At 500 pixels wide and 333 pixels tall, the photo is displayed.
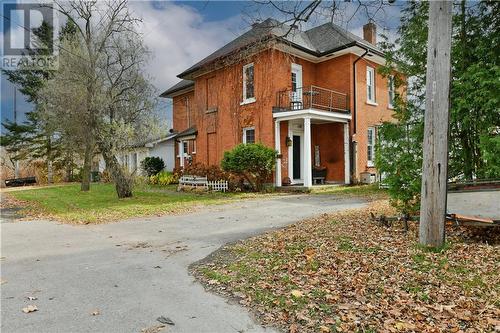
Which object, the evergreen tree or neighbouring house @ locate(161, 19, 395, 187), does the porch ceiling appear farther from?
the evergreen tree

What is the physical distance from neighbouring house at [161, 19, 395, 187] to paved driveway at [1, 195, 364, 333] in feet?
29.9

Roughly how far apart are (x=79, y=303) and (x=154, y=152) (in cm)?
2514

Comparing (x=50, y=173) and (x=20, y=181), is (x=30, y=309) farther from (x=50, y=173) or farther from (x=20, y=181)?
(x=50, y=173)

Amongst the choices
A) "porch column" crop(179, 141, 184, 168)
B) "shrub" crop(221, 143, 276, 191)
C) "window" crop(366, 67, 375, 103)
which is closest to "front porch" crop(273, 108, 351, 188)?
"shrub" crop(221, 143, 276, 191)

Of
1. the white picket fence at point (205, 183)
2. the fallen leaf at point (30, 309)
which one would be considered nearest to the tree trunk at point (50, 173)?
the white picket fence at point (205, 183)

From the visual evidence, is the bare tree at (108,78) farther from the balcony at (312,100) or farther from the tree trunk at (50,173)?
the tree trunk at (50,173)

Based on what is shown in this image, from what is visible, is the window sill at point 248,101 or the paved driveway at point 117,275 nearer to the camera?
the paved driveway at point 117,275

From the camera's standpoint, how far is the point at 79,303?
4.05 metres

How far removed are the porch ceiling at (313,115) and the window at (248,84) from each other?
2.52m

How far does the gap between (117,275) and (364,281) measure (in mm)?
3418

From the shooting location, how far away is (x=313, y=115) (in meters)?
17.3

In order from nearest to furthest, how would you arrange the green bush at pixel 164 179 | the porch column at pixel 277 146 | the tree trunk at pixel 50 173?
the porch column at pixel 277 146, the green bush at pixel 164 179, the tree trunk at pixel 50 173

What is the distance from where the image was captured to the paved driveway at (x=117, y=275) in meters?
3.59

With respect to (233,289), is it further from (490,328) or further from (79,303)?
(490,328)
